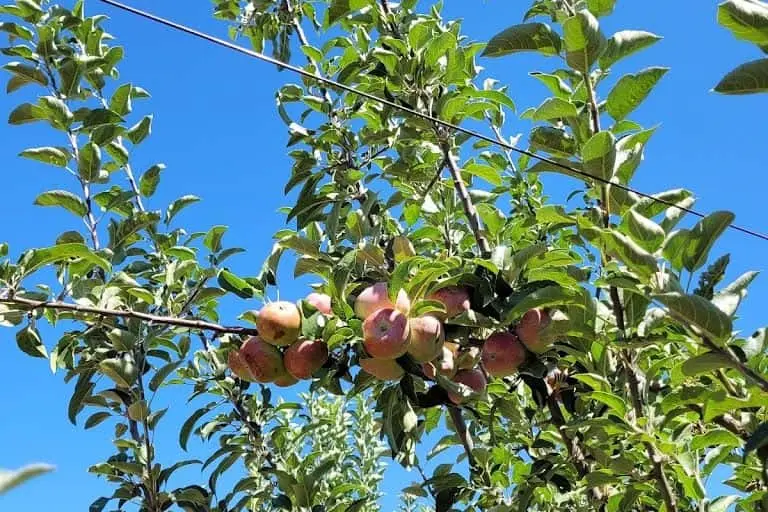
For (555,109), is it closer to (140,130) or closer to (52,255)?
(52,255)

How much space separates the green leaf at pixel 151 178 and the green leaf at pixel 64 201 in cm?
27

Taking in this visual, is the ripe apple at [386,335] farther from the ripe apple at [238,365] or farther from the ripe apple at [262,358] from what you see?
the ripe apple at [238,365]

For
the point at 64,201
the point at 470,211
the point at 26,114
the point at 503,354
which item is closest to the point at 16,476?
the point at 503,354

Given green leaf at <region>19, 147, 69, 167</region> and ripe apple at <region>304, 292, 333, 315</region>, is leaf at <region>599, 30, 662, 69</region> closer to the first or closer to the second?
ripe apple at <region>304, 292, 333, 315</region>

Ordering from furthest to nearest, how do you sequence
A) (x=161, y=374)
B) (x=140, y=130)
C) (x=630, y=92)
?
(x=140, y=130) → (x=161, y=374) → (x=630, y=92)

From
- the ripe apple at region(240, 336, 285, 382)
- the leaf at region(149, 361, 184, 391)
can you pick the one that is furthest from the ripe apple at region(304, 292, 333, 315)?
the leaf at region(149, 361, 184, 391)

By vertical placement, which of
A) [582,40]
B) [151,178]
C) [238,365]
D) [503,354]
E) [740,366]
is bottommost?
[740,366]

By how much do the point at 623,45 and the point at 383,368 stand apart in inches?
33.5

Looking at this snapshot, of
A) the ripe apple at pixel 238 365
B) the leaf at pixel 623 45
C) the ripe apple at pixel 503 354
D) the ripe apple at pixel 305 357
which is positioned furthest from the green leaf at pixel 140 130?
the leaf at pixel 623 45

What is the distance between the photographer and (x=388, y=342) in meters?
1.57

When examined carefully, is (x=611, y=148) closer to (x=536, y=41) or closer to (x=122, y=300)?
(x=536, y=41)

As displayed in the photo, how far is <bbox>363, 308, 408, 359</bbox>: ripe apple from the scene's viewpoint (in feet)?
5.14

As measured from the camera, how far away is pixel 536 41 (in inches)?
65.4

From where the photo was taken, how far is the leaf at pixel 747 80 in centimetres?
→ 116
